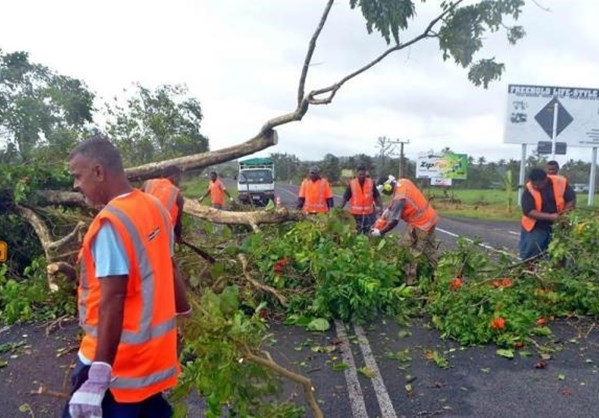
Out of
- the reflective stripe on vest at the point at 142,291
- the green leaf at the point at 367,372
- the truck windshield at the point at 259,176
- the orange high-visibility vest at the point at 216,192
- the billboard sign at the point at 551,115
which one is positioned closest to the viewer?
the reflective stripe on vest at the point at 142,291

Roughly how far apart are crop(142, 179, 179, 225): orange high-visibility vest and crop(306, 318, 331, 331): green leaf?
174cm

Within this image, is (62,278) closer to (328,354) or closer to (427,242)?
(328,354)

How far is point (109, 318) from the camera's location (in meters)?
2.02

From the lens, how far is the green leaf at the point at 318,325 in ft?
18.0

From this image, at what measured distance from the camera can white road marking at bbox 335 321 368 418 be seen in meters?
3.80

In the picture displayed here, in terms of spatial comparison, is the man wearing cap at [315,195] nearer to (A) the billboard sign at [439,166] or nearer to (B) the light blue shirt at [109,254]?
(B) the light blue shirt at [109,254]

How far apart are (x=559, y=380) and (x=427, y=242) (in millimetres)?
2723

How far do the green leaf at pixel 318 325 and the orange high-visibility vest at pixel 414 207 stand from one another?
2.01m

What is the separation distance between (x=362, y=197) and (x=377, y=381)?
5.67 m

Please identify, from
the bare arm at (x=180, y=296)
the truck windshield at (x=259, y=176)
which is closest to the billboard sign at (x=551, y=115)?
the truck windshield at (x=259, y=176)

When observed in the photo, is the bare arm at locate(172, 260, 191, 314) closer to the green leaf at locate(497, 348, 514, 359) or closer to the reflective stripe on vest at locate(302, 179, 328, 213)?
the green leaf at locate(497, 348, 514, 359)

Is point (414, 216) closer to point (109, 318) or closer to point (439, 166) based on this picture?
point (109, 318)

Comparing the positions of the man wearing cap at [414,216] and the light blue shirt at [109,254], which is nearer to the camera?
the light blue shirt at [109,254]

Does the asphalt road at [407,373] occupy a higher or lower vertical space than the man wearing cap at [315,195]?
lower
